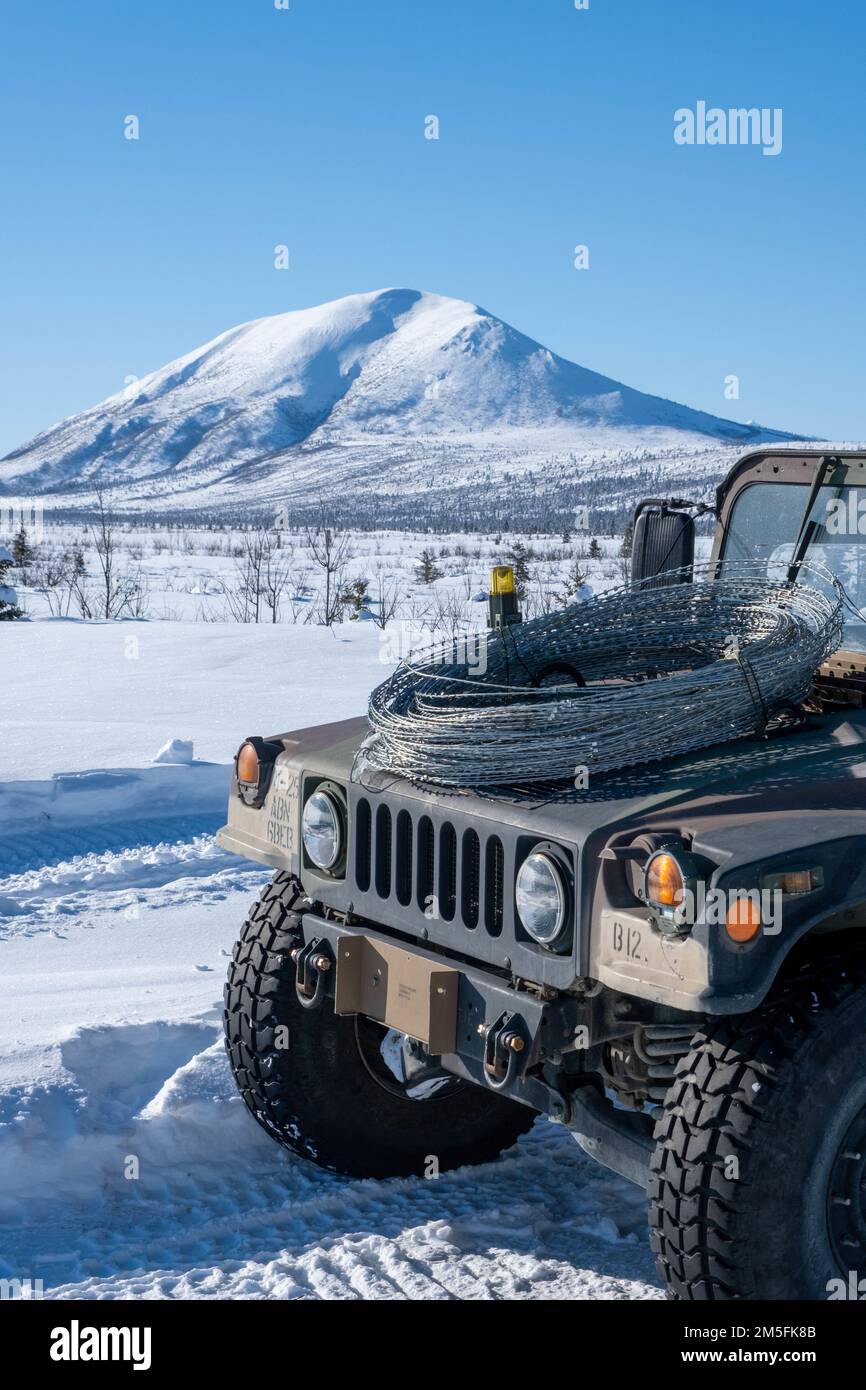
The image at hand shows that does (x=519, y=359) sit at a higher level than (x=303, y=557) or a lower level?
higher

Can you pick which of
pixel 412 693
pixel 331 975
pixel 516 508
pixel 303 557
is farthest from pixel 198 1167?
pixel 516 508

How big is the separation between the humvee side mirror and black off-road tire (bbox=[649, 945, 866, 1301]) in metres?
1.72

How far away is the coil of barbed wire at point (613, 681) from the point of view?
10.9 ft

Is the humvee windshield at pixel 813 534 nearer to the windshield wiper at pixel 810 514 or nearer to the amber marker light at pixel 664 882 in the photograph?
the windshield wiper at pixel 810 514

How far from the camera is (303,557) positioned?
3847cm

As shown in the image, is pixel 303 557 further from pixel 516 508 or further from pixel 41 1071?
pixel 516 508

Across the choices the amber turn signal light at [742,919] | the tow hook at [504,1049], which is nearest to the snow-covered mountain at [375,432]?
the tow hook at [504,1049]

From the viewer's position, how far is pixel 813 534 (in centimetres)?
427

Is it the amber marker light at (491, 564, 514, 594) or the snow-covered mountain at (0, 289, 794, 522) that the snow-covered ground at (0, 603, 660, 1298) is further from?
the snow-covered mountain at (0, 289, 794, 522)

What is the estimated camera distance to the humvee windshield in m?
4.10

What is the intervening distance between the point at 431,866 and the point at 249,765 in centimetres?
93

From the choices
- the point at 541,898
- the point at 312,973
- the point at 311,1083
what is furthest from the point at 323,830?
the point at 541,898

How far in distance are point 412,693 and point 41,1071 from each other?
5.19ft

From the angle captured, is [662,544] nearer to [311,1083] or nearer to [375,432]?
[311,1083]
